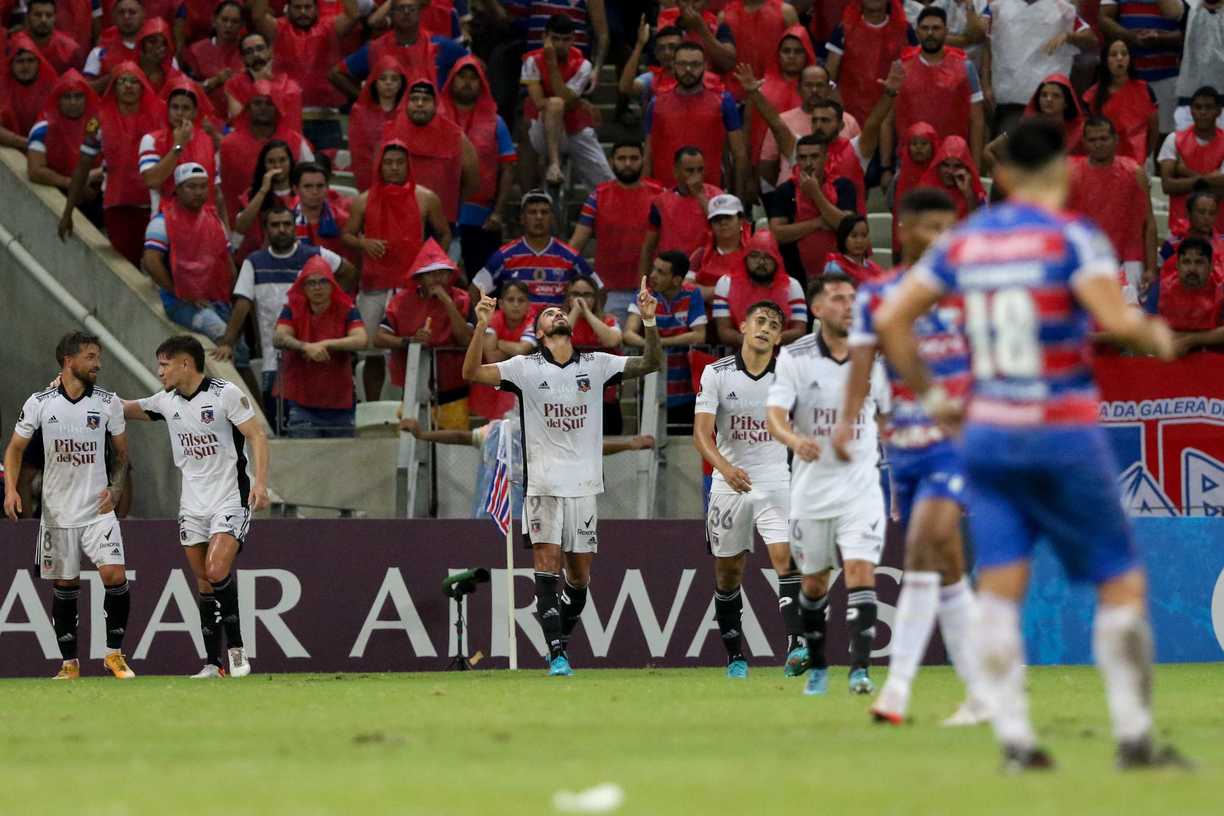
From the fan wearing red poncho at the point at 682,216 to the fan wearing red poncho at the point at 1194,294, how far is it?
424 centimetres

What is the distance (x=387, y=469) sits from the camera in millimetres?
Result: 18625

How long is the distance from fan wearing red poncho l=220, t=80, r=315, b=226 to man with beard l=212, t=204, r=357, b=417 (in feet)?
5.26

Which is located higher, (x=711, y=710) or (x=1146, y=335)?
(x=1146, y=335)

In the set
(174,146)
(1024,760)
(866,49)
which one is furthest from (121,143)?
(1024,760)

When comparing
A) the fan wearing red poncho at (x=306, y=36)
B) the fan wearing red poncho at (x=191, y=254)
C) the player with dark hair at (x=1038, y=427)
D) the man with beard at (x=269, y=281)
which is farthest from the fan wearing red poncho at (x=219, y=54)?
the player with dark hair at (x=1038, y=427)

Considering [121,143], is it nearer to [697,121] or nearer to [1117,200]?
[697,121]

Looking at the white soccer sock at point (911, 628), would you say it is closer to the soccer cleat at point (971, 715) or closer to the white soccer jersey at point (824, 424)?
the soccer cleat at point (971, 715)

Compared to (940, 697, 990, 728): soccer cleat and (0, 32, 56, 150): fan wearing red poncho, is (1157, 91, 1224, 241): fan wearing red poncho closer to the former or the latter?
(0, 32, 56, 150): fan wearing red poncho

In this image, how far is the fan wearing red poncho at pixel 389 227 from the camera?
1944 cm

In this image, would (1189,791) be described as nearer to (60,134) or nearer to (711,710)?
(711,710)

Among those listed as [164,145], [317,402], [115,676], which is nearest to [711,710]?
[115,676]

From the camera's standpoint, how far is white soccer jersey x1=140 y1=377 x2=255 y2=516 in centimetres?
1622

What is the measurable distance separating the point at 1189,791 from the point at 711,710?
15.9ft

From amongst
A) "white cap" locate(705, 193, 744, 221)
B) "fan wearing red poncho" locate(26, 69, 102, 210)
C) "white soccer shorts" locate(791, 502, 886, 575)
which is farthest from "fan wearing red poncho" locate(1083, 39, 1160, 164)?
"white soccer shorts" locate(791, 502, 886, 575)
